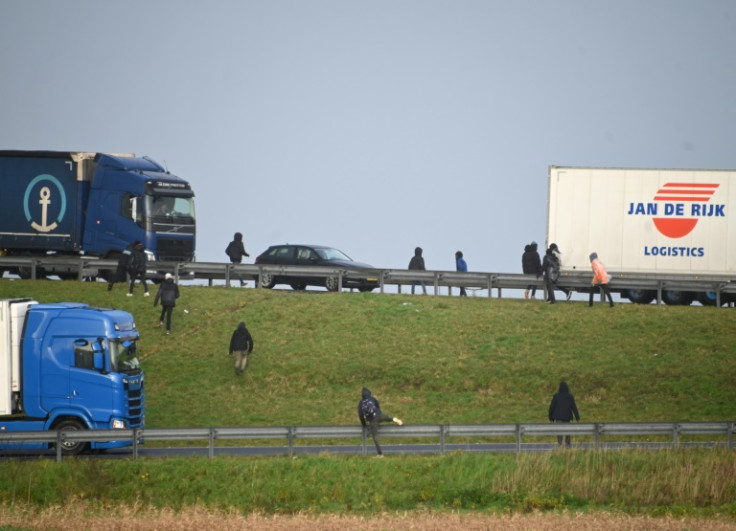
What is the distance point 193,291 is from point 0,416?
16062 millimetres

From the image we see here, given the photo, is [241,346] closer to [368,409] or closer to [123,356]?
[123,356]

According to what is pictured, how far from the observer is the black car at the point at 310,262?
4512 cm

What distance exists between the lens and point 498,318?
4053 cm

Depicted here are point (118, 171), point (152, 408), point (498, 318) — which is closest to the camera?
point (152, 408)

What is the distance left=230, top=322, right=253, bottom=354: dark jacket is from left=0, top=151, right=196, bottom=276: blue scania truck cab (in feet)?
37.6

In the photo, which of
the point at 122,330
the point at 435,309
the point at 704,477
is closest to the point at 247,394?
the point at 122,330

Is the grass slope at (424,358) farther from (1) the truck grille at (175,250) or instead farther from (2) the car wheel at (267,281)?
(1) the truck grille at (175,250)

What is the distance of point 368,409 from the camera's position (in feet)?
89.8

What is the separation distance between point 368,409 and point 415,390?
785cm

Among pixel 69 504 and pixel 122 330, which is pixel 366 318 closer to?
pixel 122 330

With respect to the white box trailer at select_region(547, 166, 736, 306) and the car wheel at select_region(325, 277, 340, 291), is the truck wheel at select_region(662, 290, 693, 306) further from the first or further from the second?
the car wheel at select_region(325, 277, 340, 291)

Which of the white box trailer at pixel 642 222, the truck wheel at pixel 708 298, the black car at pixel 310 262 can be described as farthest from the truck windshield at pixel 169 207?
the truck wheel at pixel 708 298

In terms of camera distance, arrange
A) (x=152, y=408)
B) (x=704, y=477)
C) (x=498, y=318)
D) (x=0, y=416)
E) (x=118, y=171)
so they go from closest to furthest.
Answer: (x=704, y=477) → (x=0, y=416) → (x=152, y=408) → (x=498, y=318) → (x=118, y=171)

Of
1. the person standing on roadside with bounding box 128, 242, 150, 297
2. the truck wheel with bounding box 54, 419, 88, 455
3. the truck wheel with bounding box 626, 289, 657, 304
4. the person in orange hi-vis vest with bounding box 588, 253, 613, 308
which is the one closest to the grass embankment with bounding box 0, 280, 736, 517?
the person standing on roadside with bounding box 128, 242, 150, 297
